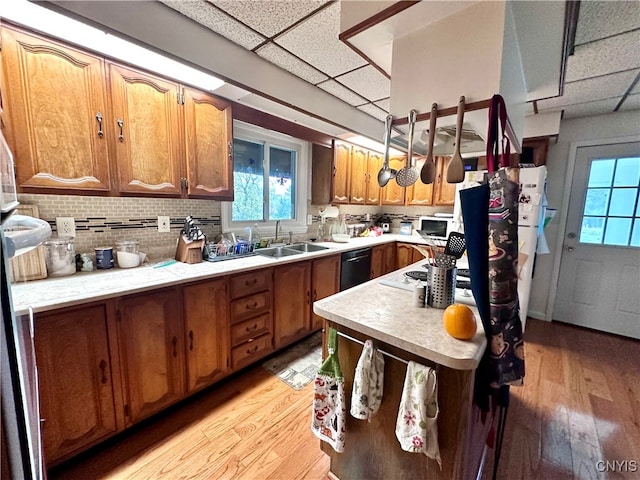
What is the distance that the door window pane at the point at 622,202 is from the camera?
2.69 m

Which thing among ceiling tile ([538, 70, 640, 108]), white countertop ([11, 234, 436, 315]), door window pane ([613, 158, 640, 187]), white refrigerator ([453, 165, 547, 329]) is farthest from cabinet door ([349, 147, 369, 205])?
door window pane ([613, 158, 640, 187])

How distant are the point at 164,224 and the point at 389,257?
2.77 metres

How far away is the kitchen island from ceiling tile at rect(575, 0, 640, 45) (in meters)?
1.66

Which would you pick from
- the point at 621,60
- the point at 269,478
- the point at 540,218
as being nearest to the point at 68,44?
the point at 269,478

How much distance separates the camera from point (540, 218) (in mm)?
2430

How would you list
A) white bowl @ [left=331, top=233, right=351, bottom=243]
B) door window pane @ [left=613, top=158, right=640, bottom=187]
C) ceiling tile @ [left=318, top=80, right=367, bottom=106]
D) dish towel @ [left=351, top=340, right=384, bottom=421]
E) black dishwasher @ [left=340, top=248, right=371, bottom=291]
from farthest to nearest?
1. white bowl @ [left=331, top=233, right=351, bottom=243]
2. black dishwasher @ [left=340, top=248, right=371, bottom=291]
3. door window pane @ [left=613, top=158, right=640, bottom=187]
4. ceiling tile @ [left=318, top=80, right=367, bottom=106]
5. dish towel @ [left=351, top=340, right=384, bottom=421]

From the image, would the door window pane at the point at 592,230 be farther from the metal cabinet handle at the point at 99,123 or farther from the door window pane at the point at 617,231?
the metal cabinet handle at the point at 99,123

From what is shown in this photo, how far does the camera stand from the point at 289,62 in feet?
6.01

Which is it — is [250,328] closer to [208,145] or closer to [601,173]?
[208,145]

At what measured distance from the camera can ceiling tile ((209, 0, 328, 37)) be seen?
1.29 metres

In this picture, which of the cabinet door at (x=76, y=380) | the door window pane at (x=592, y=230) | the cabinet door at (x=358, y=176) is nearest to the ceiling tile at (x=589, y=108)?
the door window pane at (x=592, y=230)

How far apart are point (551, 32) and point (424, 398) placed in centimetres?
169

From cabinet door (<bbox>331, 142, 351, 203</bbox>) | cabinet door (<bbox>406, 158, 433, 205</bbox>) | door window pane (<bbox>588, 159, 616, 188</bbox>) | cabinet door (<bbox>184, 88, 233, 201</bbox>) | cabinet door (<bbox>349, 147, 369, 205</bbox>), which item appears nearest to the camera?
cabinet door (<bbox>184, 88, 233, 201</bbox>)

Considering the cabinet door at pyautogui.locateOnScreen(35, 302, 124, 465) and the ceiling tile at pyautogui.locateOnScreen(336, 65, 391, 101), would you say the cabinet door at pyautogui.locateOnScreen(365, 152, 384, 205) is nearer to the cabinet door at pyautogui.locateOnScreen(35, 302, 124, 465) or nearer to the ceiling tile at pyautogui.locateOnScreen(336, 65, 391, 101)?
the ceiling tile at pyautogui.locateOnScreen(336, 65, 391, 101)
